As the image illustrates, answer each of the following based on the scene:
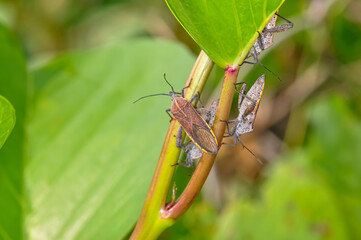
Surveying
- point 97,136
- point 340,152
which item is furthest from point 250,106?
point 340,152

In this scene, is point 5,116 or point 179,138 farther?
point 179,138

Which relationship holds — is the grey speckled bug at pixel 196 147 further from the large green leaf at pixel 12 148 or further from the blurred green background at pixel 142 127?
the large green leaf at pixel 12 148

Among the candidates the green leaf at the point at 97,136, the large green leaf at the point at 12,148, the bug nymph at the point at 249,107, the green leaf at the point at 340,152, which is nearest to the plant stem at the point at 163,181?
the green leaf at the point at 97,136

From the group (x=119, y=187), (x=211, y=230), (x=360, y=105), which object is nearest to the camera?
(x=119, y=187)

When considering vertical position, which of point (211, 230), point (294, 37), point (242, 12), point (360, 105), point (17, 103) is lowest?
point (360, 105)

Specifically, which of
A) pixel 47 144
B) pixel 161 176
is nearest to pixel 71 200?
pixel 47 144

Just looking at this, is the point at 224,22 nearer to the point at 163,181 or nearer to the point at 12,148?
the point at 163,181

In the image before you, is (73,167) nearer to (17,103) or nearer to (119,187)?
(119,187)
